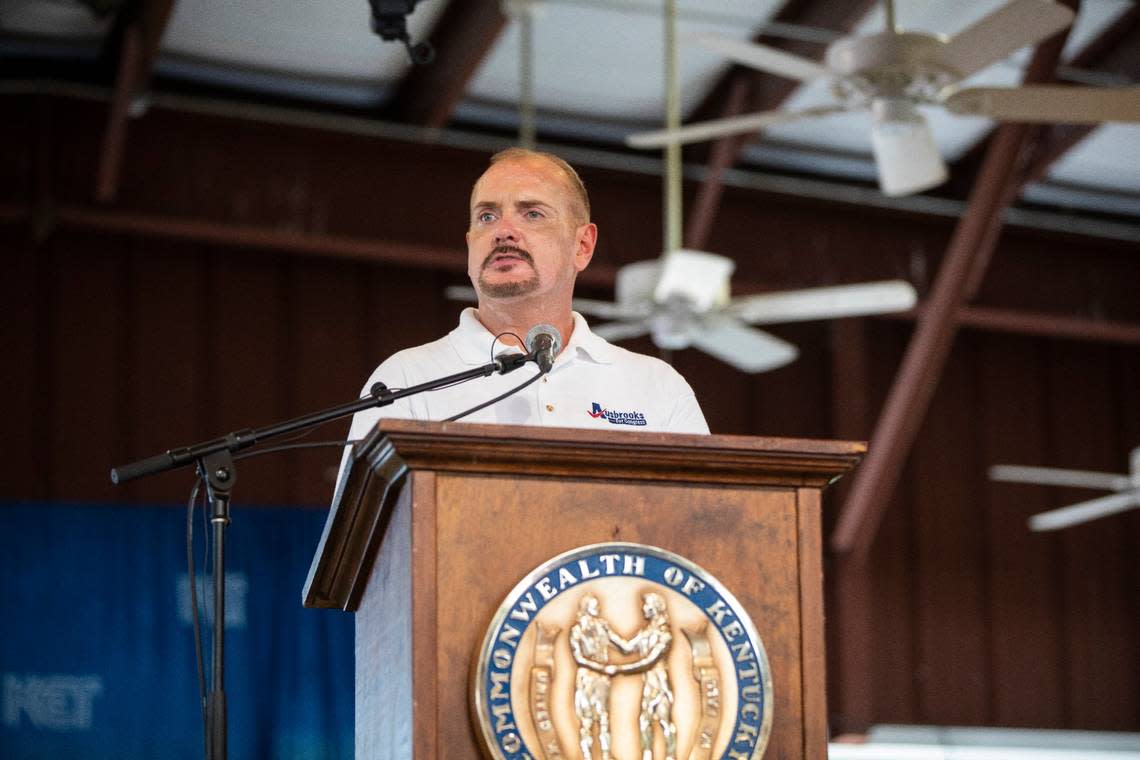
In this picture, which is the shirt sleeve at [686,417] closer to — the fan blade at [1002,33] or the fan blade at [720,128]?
the fan blade at [1002,33]

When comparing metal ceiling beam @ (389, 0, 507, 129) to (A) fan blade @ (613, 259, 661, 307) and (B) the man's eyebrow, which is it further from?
(B) the man's eyebrow

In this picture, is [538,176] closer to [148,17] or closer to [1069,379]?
[148,17]

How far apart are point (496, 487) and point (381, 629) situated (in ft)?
0.91

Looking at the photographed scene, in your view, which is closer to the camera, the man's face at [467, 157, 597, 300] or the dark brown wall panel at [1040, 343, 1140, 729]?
the man's face at [467, 157, 597, 300]

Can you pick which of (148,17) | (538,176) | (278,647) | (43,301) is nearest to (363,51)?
(148,17)

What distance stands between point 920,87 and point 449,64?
351 cm

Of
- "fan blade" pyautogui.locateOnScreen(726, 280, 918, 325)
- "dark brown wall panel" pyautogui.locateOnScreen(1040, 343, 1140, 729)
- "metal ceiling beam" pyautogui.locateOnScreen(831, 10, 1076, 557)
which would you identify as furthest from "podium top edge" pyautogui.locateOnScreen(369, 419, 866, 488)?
"dark brown wall panel" pyautogui.locateOnScreen(1040, 343, 1140, 729)

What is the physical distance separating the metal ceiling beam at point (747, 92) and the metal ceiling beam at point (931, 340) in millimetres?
1120

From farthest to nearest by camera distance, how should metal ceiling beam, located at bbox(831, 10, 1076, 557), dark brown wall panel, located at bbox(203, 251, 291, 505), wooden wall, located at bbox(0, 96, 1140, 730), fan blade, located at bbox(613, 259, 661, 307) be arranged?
dark brown wall panel, located at bbox(203, 251, 291, 505), metal ceiling beam, located at bbox(831, 10, 1076, 557), wooden wall, located at bbox(0, 96, 1140, 730), fan blade, located at bbox(613, 259, 661, 307)

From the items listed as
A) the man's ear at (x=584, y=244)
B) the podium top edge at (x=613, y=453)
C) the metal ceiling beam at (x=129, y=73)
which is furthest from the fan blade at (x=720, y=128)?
the podium top edge at (x=613, y=453)

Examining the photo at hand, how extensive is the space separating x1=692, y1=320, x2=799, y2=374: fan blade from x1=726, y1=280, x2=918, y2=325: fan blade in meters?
0.16

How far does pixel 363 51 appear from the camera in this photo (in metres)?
9.05

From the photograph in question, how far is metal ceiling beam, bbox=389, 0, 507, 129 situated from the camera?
27.6 ft

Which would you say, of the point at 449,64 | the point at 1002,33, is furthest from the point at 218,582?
the point at 449,64
